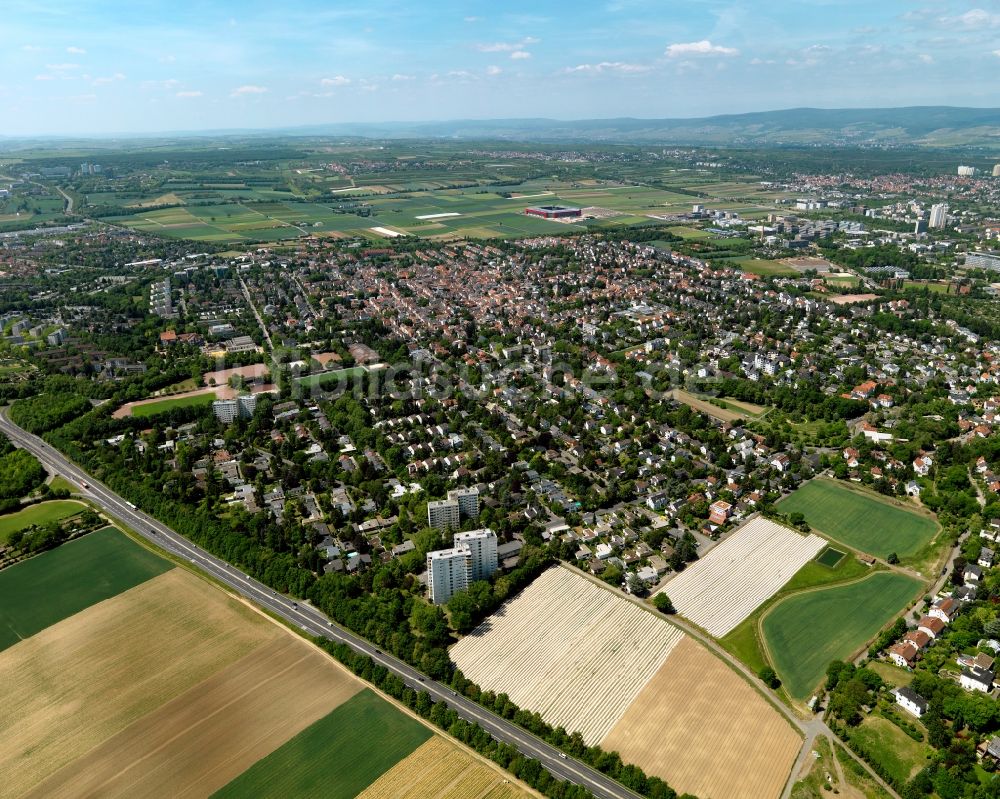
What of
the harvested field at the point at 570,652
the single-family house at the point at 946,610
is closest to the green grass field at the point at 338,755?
the harvested field at the point at 570,652

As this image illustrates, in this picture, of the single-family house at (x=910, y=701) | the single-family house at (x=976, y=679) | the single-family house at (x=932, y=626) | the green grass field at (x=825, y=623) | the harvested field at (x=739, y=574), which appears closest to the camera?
the single-family house at (x=910, y=701)

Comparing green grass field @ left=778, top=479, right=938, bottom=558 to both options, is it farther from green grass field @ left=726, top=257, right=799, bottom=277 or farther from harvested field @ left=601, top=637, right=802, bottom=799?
green grass field @ left=726, top=257, right=799, bottom=277

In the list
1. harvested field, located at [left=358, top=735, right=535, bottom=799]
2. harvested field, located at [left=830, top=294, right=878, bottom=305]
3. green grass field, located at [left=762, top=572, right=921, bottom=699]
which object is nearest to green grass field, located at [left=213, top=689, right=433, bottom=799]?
harvested field, located at [left=358, top=735, right=535, bottom=799]

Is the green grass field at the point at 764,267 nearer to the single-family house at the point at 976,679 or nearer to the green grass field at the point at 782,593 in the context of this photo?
the green grass field at the point at 782,593

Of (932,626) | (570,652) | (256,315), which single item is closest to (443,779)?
(570,652)

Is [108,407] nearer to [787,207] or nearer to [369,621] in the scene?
[369,621]

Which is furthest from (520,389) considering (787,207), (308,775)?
(787,207)

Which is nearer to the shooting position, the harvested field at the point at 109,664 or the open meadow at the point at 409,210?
the harvested field at the point at 109,664
